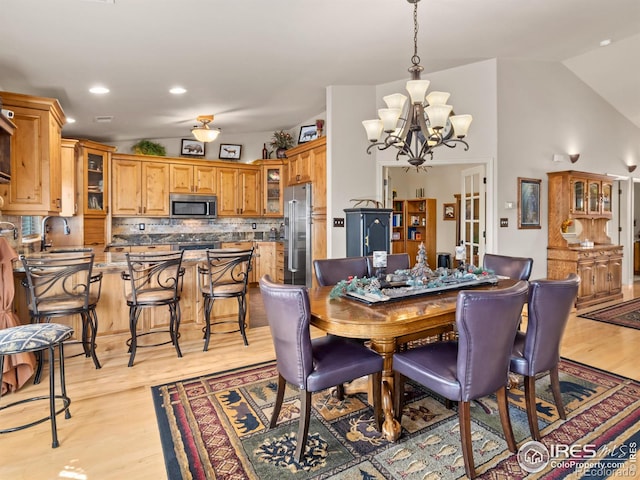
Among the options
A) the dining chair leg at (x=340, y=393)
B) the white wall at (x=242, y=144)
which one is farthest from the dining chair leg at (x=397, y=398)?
the white wall at (x=242, y=144)

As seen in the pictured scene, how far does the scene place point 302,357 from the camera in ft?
6.11

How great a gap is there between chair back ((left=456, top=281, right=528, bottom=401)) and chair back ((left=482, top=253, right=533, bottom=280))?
1.41 metres

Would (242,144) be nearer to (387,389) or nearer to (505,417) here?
(387,389)

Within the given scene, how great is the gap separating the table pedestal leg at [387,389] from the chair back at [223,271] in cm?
179

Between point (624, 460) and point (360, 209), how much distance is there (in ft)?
10.2

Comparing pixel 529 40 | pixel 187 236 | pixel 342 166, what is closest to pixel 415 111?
pixel 342 166

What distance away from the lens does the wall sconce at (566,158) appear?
537 cm

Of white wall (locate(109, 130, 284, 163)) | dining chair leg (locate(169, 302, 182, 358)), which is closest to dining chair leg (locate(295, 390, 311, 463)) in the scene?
dining chair leg (locate(169, 302, 182, 358))

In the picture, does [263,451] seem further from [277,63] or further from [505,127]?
[505,127]

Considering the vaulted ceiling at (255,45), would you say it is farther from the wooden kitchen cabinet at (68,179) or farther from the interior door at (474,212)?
the interior door at (474,212)

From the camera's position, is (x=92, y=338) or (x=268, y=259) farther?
(x=268, y=259)

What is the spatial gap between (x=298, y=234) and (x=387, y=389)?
394 cm

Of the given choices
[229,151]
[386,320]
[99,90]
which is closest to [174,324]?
[386,320]

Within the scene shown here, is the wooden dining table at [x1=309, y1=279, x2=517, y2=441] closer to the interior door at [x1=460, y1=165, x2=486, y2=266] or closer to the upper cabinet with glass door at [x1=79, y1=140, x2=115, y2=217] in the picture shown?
the interior door at [x1=460, y1=165, x2=486, y2=266]
